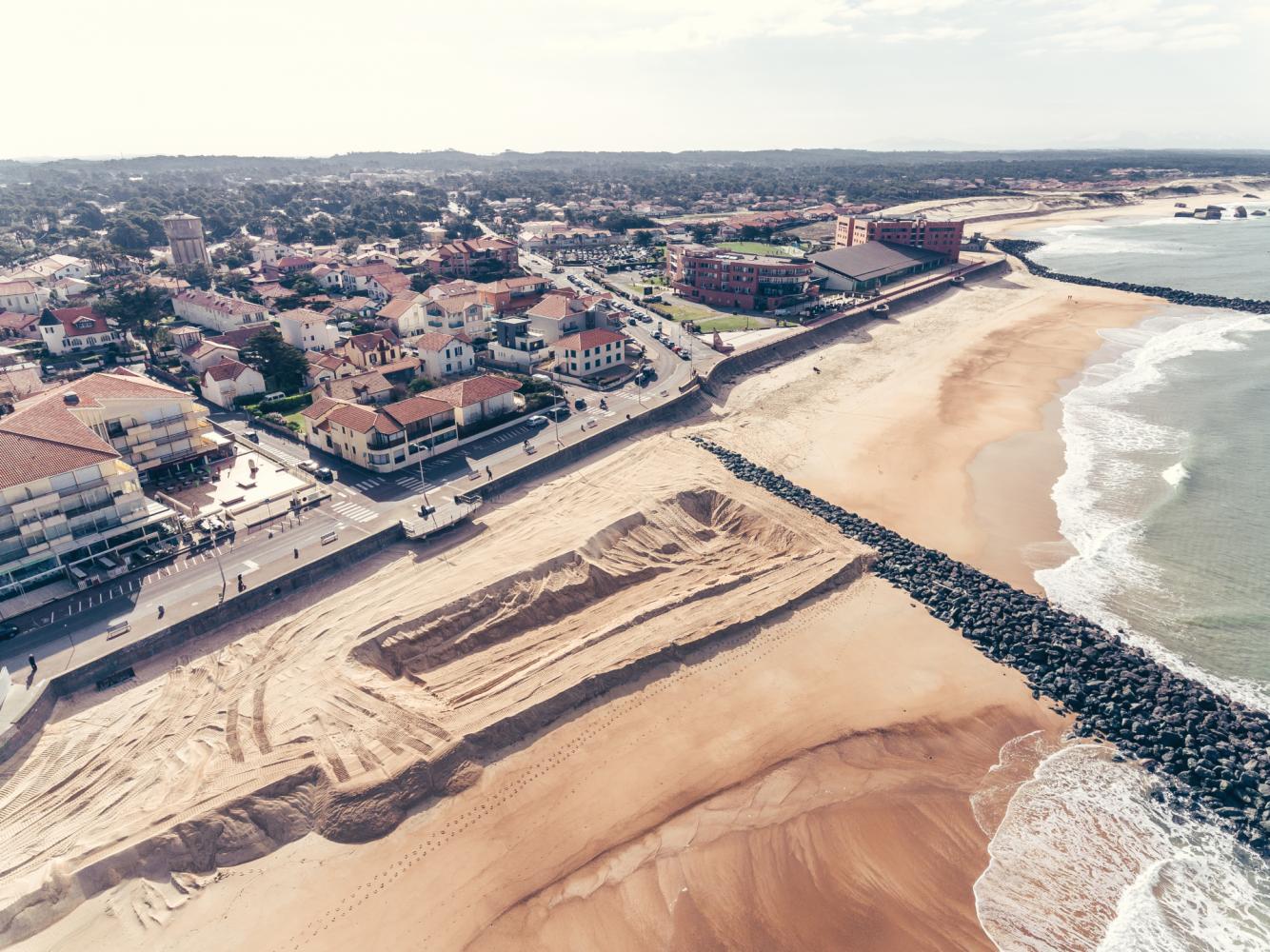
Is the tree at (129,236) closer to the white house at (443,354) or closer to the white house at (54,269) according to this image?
the white house at (54,269)

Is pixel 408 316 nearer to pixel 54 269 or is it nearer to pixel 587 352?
pixel 587 352

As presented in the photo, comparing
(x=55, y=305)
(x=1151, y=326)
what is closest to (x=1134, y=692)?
(x=1151, y=326)

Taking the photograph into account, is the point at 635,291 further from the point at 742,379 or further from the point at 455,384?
the point at 455,384

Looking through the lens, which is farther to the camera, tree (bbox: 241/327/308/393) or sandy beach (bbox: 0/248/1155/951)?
tree (bbox: 241/327/308/393)

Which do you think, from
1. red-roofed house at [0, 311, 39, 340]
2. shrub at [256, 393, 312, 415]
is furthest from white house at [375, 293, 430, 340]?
red-roofed house at [0, 311, 39, 340]

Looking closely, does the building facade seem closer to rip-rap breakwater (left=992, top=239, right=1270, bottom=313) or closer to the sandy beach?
the sandy beach

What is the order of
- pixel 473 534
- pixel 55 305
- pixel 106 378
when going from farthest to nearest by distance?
pixel 55 305, pixel 106 378, pixel 473 534

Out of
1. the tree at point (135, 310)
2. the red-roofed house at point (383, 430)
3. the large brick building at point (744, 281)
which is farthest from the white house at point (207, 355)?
the large brick building at point (744, 281)
